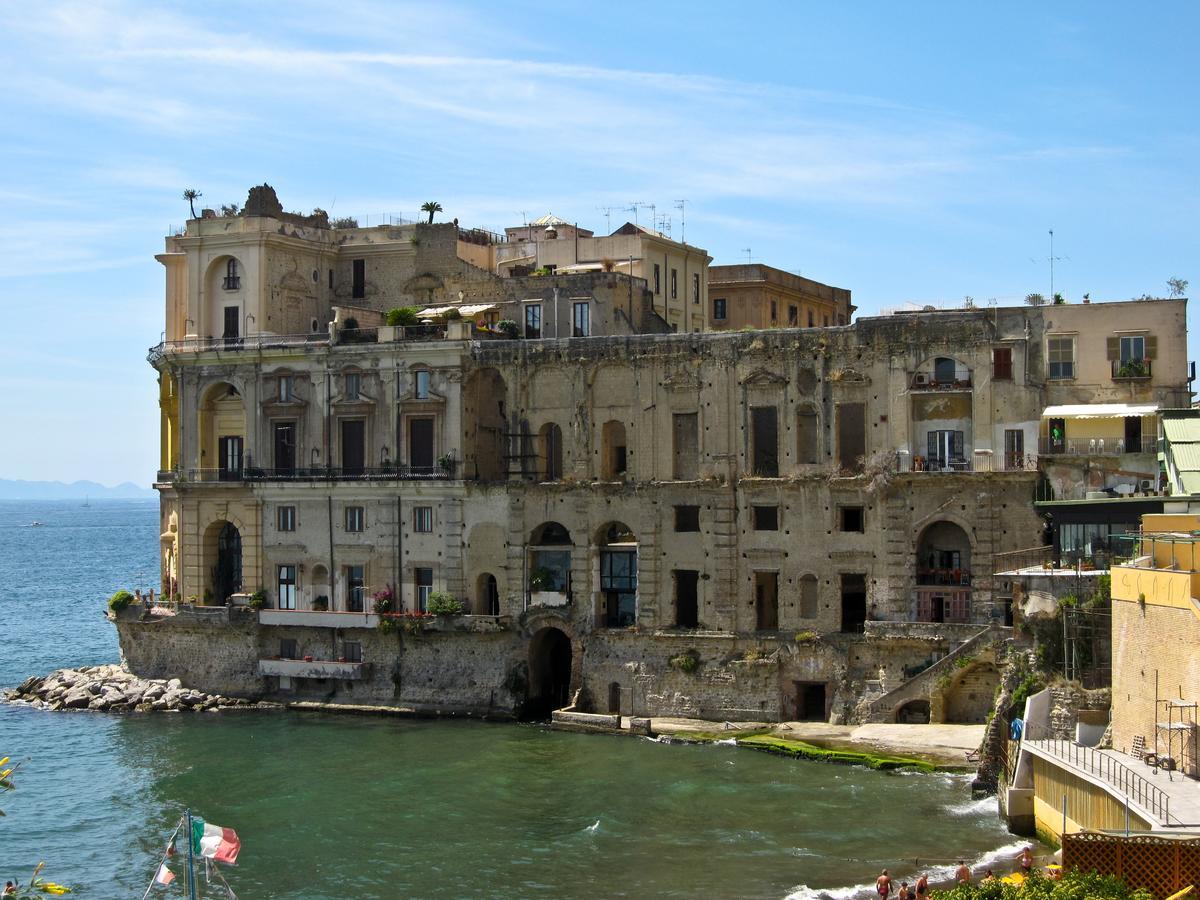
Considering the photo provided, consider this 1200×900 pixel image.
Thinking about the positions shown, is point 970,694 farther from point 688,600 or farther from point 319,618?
point 319,618

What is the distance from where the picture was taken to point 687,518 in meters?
65.2

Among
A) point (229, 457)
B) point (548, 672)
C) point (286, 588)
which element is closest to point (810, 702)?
point (548, 672)

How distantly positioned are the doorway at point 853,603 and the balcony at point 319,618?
1787cm

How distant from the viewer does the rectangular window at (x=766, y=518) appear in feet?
209

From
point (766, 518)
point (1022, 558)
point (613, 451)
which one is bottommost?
point (1022, 558)

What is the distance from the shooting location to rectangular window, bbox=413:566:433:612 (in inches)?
2707

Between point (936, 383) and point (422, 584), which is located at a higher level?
point (936, 383)

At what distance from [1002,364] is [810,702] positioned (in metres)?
13.5

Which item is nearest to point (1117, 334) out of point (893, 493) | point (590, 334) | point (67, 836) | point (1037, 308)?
point (1037, 308)

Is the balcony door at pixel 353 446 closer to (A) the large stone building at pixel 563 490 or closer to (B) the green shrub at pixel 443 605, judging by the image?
(A) the large stone building at pixel 563 490

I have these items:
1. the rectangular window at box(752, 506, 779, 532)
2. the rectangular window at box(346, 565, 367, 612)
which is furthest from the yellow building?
the rectangular window at box(346, 565, 367, 612)

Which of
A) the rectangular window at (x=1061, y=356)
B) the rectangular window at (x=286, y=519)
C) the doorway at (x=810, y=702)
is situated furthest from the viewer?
the rectangular window at (x=286, y=519)

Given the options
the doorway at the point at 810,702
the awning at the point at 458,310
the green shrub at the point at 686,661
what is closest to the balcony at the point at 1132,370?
the doorway at the point at 810,702

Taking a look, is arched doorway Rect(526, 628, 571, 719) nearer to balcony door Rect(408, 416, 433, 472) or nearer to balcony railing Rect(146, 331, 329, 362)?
balcony door Rect(408, 416, 433, 472)
